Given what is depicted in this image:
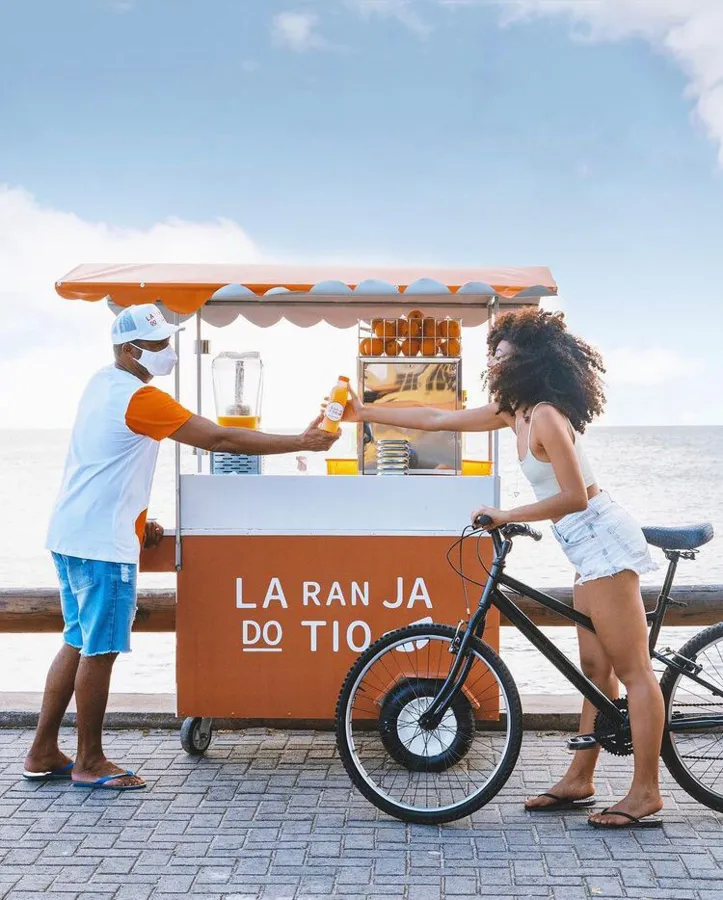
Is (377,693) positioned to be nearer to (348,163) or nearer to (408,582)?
(408,582)

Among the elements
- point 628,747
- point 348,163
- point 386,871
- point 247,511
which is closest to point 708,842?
point 628,747

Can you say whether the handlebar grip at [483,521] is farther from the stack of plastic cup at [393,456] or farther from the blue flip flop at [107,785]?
the blue flip flop at [107,785]

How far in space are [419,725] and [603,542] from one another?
40.7 inches

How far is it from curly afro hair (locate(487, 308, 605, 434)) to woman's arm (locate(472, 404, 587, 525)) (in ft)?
0.38

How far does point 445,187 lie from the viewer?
117 ft

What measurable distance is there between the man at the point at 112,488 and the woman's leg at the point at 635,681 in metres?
1.42

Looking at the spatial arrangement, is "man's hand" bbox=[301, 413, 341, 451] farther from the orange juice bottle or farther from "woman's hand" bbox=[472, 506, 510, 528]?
"woman's hand" bbox=[472, 506, 510, 528]

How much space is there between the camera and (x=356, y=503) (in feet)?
16.6

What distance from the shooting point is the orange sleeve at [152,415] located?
15.3 feet

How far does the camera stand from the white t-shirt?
4684 mm

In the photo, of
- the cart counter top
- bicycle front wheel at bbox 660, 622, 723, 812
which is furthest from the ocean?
bicycle front wheel at bbox 660, 622, 723, 812

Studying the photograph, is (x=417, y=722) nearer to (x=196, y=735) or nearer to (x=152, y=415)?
(x=196, y=735)

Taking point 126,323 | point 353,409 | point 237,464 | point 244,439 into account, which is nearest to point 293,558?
point 237,464

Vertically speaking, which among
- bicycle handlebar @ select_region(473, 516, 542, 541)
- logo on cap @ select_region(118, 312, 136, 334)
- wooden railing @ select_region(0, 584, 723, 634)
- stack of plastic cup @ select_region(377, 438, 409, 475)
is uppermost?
logo on cap @ select_region(118, 312, 136, 334)
